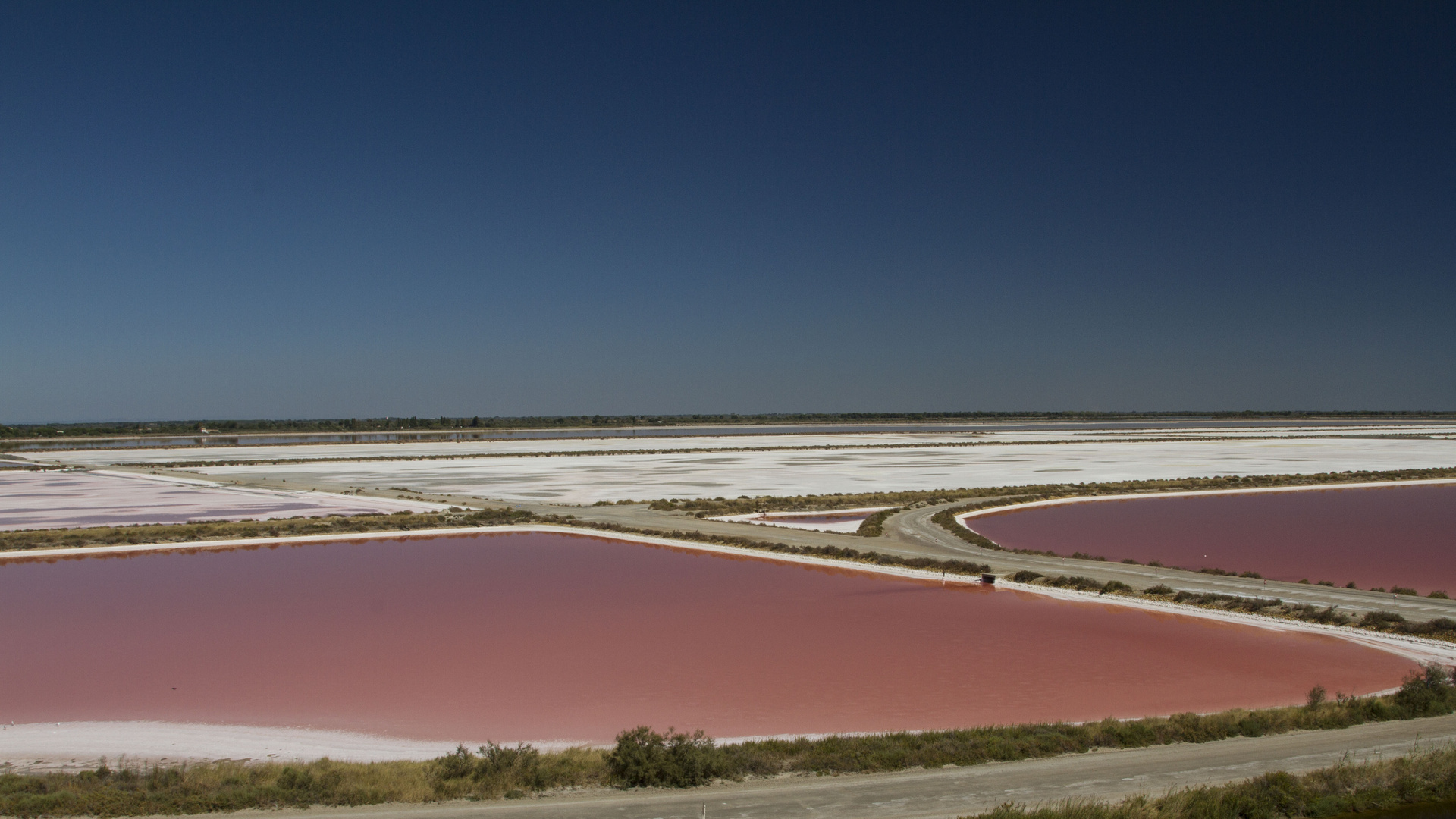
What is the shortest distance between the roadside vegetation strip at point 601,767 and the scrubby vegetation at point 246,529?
62.7ft

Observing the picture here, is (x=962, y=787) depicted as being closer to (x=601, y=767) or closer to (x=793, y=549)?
(x=601, y=767)

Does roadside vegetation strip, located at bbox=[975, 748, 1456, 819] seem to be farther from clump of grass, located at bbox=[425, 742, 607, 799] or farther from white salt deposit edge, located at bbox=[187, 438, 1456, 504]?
white salt deposit edge, located at bbox=[187, 438, 1456, 504]

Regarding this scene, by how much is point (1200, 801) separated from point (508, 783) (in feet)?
19.8

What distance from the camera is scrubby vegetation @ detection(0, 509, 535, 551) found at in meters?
25.9

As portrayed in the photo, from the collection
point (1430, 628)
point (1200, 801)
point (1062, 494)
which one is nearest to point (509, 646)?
point (1200, 801)

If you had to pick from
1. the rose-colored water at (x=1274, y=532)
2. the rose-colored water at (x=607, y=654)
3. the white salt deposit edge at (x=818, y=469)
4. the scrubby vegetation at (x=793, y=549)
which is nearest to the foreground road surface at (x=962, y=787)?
the rose-colored water at (x=607, y=654)

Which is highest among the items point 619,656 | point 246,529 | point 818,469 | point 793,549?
point 818,469

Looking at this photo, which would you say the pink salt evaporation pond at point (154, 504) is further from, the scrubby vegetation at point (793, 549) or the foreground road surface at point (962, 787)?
the foreground road surface at point (962, 787)

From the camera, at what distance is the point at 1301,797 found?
859 centimetres

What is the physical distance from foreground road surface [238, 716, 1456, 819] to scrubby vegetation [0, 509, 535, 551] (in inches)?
836

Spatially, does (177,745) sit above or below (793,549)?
below

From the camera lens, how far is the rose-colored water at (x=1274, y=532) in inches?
883

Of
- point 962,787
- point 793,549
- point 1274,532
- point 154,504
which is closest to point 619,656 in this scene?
point 962,787

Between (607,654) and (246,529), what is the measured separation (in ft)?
58.8
